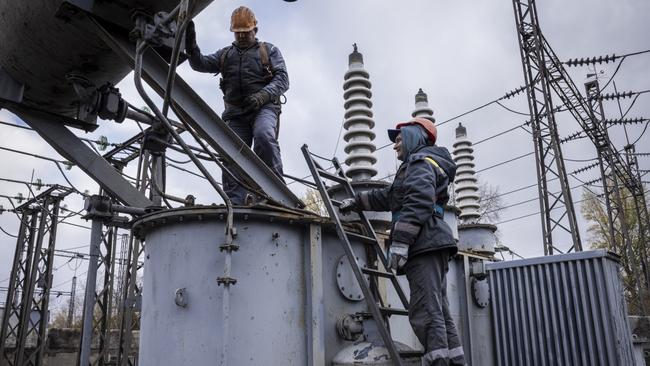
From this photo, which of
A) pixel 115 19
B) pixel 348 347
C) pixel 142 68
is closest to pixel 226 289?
pixel 348 347

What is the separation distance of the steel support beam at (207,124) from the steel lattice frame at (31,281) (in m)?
14.7

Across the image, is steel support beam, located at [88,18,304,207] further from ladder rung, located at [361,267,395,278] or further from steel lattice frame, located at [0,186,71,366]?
steel lattice frame, located at [0,186,71,366]

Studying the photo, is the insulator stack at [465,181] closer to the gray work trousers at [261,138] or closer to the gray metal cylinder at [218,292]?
the gray work trousers at [261,138]

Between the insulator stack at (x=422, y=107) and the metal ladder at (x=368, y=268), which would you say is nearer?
the metal ladder at (x=368, y=268)

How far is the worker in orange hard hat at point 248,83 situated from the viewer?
18.0ft

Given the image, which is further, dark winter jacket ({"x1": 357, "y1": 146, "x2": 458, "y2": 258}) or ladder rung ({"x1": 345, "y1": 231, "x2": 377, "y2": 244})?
ladder rung ({"x1": 345, "y1": 231, "x2": 377, "y2": 244})

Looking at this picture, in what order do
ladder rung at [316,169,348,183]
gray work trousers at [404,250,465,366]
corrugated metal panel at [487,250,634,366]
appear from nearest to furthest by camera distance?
1. gray work trousers at [404,250,465,366]
2. ladder rung at [316,169,348,183]
3. corrugated metal panel at [487,250,634,366]

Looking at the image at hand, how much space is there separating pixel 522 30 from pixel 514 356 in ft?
36.0

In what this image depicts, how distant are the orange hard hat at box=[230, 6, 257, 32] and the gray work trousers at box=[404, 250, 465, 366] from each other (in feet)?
10.6

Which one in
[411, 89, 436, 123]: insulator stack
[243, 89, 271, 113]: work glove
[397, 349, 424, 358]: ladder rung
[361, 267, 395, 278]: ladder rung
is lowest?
[397, 349, 424, 358]: ladder rung

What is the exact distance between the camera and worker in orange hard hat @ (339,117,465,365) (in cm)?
393


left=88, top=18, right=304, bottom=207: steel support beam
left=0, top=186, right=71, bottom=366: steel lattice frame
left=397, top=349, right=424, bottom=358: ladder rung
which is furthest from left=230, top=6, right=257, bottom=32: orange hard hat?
left=0, top=186, right=71, bottom=366: steel lattice frame

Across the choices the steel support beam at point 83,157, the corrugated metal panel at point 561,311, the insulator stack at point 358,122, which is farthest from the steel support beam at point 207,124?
the insulator stack at point 358,122

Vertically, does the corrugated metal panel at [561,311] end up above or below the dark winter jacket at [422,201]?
below
